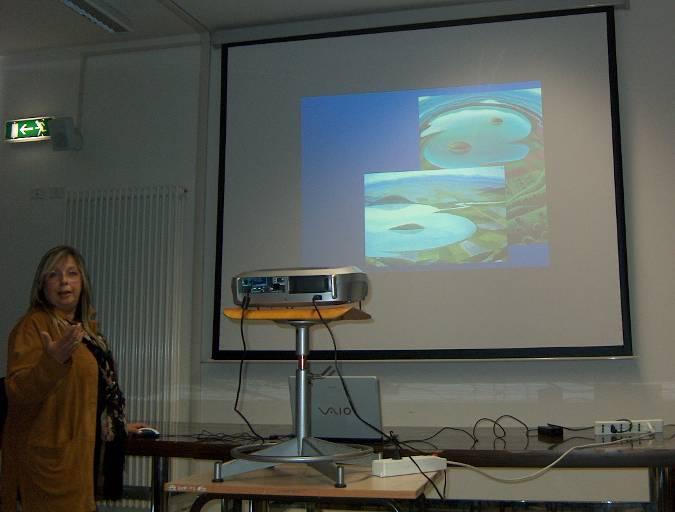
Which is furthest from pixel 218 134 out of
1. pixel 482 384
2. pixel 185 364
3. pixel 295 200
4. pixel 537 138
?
pixel 482 384

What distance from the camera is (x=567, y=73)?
144 inches

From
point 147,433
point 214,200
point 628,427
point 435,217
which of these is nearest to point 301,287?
point 147,433

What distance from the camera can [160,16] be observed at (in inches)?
161

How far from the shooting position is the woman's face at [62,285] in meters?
2.52

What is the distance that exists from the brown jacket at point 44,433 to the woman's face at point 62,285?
0.43 feet

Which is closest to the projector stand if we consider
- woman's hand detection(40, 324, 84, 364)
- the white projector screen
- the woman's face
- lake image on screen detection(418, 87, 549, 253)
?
woman's hand detection(40, 324, 84, 364)

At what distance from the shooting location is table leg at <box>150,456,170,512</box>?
2791 mm

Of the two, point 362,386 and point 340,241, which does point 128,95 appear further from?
point 362,386

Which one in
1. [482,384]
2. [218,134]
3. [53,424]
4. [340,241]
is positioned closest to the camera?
[53,424]

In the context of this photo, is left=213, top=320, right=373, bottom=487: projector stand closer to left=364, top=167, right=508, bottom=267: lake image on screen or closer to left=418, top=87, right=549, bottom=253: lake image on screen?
left=364, top=167, right=508, bottom=267: lake image on screen

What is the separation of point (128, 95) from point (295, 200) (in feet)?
4.29

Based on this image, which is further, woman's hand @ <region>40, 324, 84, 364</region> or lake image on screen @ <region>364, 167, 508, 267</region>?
lake image on screen @ <region>364, 167, 508, 267</region>

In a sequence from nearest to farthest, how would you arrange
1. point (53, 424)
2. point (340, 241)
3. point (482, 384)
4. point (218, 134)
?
point (53, 424), point (482, 384), point (340, 241), point (218, 134)

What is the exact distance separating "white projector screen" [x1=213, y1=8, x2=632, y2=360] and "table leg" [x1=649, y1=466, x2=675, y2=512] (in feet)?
3.40
